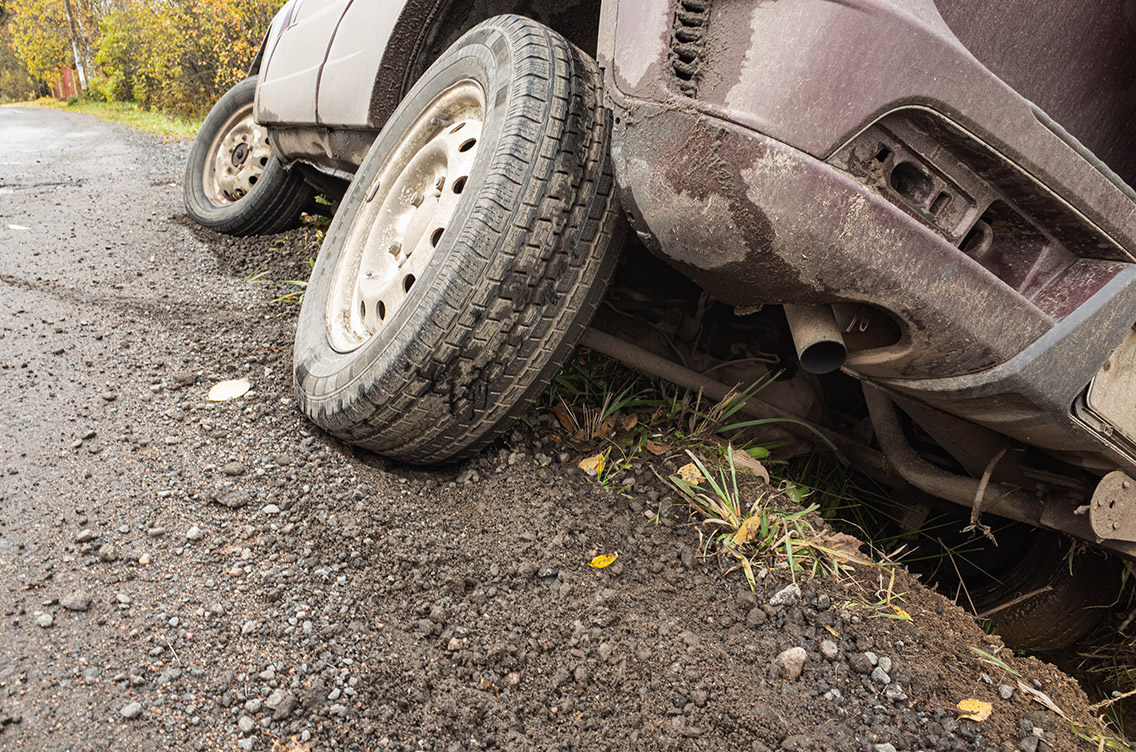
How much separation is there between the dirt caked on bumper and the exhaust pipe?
0.07m

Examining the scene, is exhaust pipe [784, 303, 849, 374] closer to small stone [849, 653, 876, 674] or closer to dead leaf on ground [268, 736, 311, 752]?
small stone [849, 653, 876, 674]

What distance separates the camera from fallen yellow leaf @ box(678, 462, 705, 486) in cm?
202

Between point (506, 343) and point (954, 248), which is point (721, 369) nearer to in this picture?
point (506, 343)

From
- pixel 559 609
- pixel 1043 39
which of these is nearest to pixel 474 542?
pixel 559 609

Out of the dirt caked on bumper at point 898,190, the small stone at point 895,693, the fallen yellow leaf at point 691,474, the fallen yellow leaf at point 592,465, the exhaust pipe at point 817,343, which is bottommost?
the small stone at point 895,693

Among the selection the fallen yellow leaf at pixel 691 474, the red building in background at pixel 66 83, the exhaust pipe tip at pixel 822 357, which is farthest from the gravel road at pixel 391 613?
the red building in background at pixel 66 83

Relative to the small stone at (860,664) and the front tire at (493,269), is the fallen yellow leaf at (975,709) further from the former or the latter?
the front tire at (493,269)

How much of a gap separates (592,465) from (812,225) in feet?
3.20

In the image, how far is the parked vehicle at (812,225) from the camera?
1.32 metres

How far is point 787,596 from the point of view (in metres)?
1.66

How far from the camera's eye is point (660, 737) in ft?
4.33

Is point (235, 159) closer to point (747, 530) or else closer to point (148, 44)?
point (747, 530)

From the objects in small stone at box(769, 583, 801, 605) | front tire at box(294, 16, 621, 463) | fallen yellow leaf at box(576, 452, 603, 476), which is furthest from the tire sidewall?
small stone at box(769, 583, 801, 605)

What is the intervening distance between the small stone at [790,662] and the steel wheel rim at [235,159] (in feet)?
13.4
